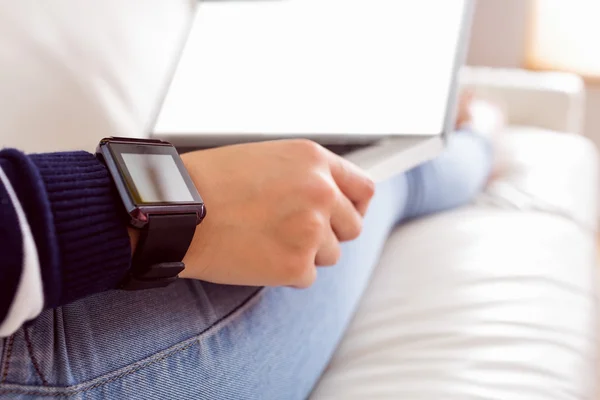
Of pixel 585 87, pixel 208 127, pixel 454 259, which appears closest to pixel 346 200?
pixel 208 127

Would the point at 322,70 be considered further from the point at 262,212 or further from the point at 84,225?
the point at 84,225

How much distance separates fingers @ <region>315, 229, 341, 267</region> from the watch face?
13 centimetres

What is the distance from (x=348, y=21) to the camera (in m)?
0.74

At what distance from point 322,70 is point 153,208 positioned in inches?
14.3

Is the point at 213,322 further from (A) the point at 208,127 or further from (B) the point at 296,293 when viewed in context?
(A) the point at 208,127

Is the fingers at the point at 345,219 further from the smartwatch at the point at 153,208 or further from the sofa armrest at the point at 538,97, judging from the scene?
the sofa armrest at the point at 538,97

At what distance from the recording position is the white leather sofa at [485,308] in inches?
24.0

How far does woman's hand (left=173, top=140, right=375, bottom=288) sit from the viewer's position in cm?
46

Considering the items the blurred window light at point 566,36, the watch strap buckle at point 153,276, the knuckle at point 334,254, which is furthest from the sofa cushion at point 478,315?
the blurred window light at point 566,36

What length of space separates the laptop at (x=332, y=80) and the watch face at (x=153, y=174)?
21 centimetres

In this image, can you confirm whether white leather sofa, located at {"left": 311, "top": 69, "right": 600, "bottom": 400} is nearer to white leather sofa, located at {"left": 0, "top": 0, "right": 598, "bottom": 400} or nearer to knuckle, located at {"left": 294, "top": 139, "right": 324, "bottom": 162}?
white leather sofa, located at {"left": 0, "top": 0, "right": 598, "bottom": 400}

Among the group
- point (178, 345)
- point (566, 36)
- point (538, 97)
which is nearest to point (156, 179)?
point (178, 345)

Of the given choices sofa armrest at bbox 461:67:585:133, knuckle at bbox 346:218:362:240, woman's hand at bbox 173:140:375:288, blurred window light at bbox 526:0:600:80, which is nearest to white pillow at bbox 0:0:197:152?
woman's hand at bbox 173:140:375:288

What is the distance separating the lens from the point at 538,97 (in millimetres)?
1485
